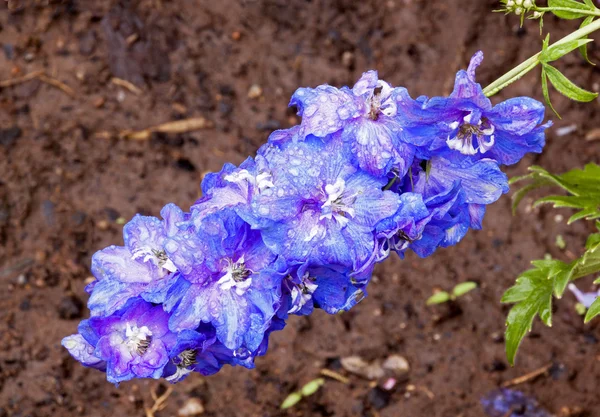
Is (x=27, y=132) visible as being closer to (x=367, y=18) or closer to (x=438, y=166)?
(x=367, y=18)

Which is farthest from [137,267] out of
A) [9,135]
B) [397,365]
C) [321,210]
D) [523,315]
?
[9,135]

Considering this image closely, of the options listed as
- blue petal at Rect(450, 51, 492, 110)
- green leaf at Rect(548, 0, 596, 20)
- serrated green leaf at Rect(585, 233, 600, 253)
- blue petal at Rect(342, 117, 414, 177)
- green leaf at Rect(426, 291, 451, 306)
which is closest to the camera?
blue petal at Rect(450, 51, 492, 110)

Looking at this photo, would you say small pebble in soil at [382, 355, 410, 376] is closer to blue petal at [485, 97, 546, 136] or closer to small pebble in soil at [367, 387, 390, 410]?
small pebble in soil at [367, 387, 390, 410]

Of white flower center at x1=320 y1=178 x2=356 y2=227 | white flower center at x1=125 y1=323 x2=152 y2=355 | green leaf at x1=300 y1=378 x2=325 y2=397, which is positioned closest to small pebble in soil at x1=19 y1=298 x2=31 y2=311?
green leaf at x1=300 y1=378 x2=325 y2=397

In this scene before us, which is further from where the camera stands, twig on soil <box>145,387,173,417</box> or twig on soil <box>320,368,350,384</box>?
twig on soil <box>320,368,350,384</box>

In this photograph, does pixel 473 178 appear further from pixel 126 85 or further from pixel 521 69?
pixel 126 85

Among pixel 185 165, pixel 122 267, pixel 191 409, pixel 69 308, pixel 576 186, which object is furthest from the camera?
pixel 185 165

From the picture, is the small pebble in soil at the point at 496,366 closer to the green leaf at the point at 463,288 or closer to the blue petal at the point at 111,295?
the green leaf at the point at 463,288
